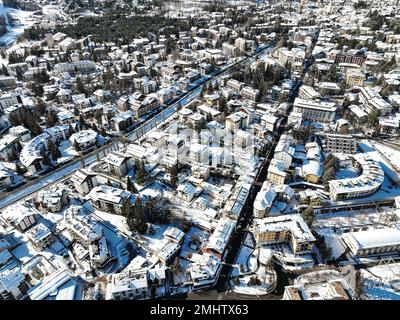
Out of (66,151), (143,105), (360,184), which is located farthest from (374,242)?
(66,151)

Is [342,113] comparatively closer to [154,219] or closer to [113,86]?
[154,219]

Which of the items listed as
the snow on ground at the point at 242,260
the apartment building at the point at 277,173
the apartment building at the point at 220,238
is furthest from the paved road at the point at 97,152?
the snow on ground at the point at 242,260

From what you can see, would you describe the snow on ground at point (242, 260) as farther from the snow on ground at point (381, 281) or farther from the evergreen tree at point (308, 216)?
the snow on ground at point (381, 281)

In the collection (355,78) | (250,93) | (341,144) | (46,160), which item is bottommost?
(46,160)

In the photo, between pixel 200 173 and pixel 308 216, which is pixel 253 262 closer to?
pixel 308 216

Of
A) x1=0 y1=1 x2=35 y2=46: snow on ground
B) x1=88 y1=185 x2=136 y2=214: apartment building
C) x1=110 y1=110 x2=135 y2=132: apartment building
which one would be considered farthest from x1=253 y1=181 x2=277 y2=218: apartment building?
x1=0 y1=1 x2=35 y2=46: snow on ground

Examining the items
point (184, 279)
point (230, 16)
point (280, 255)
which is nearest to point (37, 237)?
point (184, 279)
